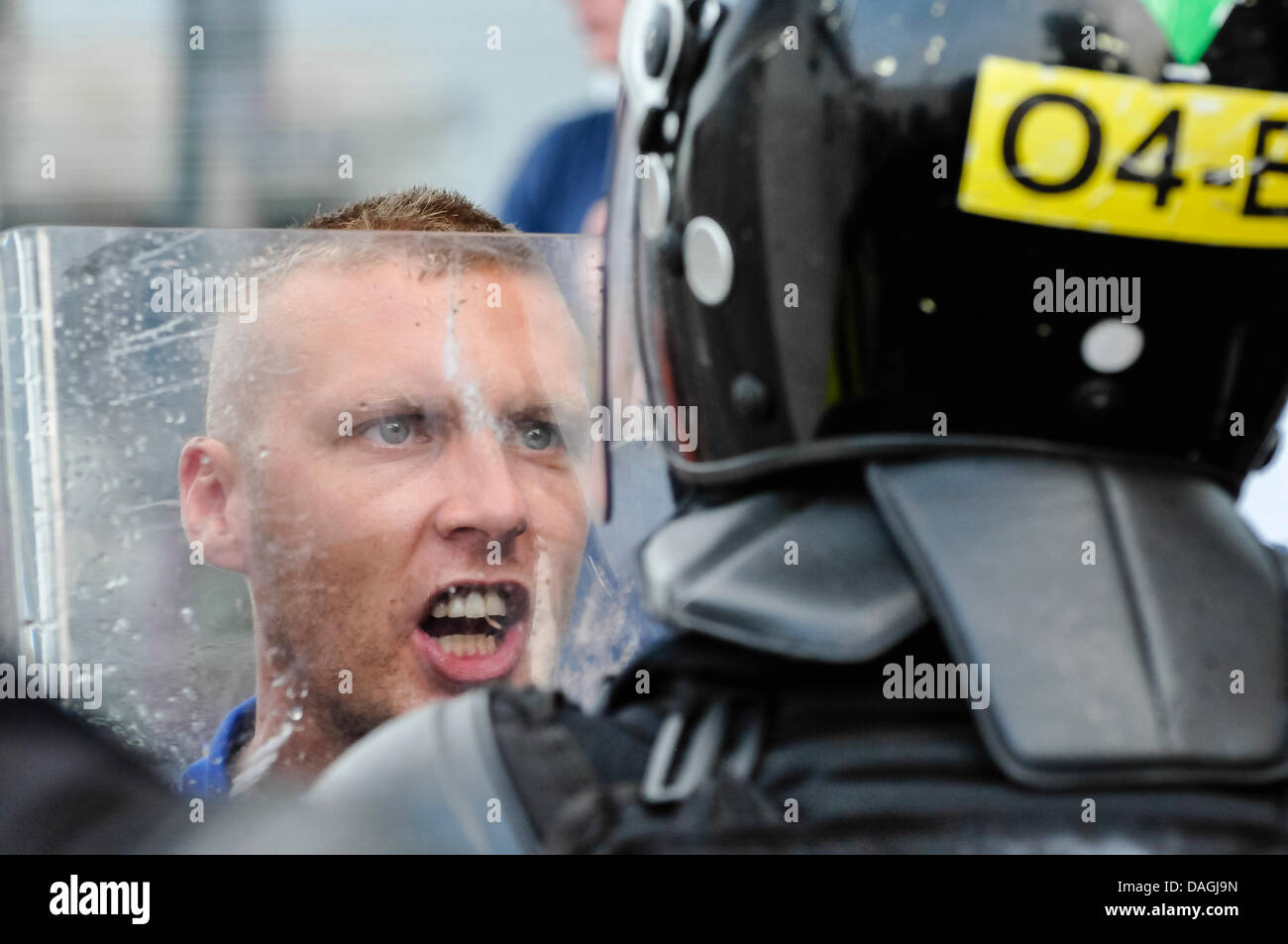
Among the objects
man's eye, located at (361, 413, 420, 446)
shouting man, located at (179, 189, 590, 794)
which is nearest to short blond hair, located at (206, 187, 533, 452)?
shouting man, located at (179, 189, 590, 794)

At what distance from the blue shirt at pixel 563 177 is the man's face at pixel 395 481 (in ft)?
1.60

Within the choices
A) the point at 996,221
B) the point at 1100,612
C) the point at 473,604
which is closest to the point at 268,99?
the point at 473,604

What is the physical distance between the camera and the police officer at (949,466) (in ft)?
3.08

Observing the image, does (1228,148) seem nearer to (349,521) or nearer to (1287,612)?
(1287,612)

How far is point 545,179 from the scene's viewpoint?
2.28 metres

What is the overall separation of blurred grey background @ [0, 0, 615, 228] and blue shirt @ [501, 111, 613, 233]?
0.03m

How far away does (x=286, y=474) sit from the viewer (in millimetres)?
1702

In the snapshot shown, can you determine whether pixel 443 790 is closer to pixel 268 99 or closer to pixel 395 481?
pixel 395 481

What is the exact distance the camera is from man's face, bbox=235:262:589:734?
170 centimetres

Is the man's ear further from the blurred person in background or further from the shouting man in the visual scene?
the blurred person in background

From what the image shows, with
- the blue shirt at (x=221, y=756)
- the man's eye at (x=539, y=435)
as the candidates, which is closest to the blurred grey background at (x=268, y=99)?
the man's eye at (x=539, y=435)

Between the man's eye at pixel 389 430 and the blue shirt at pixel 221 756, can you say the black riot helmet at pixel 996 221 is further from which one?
the blue shirt at pixel 221 756
